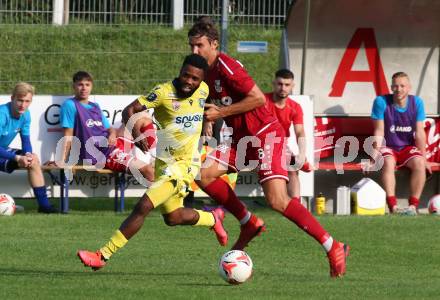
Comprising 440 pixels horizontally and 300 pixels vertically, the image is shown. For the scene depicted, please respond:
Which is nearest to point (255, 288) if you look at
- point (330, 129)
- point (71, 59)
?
point (330, 129)

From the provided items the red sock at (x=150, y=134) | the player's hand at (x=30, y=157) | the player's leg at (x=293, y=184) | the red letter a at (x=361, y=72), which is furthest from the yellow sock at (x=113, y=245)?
the red letter a at (x=361, y=72)

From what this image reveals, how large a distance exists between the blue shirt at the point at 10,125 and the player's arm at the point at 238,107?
18.8 feet

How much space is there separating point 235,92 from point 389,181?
6.18m

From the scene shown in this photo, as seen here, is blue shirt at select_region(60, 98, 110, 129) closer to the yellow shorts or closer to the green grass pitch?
the green grass pitch

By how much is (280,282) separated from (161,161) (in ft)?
4.84

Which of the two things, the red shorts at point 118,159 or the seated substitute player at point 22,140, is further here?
the red shorts at point 118,159

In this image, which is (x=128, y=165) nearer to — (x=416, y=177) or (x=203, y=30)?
(x=416, y=177)

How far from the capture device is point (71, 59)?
20828 mm

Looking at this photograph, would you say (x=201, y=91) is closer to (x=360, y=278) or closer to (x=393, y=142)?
(x=360, y=278)

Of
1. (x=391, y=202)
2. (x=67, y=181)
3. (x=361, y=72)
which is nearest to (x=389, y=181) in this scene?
(x=391, y=202)

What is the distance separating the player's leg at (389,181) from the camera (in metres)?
15.6

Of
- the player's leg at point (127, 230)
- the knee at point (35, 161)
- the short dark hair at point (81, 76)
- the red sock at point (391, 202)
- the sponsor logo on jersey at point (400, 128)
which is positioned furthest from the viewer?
the sponsor logo on jersey at point (400, 128)

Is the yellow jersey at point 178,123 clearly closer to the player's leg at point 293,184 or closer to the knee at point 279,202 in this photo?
the knee at point 279,202

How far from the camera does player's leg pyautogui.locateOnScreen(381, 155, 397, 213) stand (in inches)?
615
